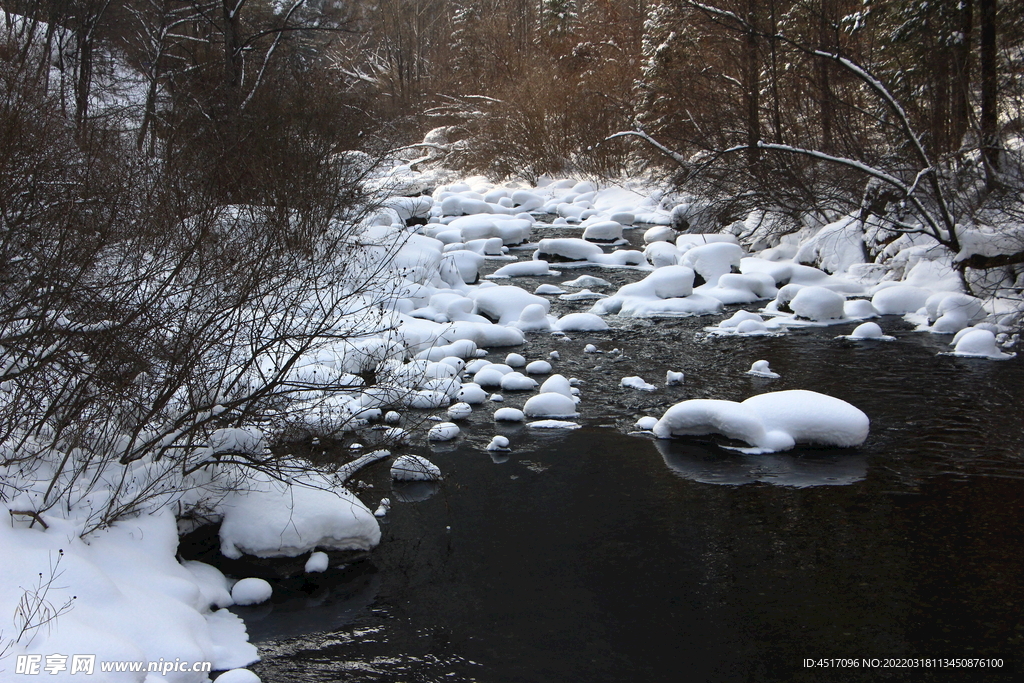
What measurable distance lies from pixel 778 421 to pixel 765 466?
0.55 metres

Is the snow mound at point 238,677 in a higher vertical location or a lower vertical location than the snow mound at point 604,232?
lower

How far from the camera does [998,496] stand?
18.9ft

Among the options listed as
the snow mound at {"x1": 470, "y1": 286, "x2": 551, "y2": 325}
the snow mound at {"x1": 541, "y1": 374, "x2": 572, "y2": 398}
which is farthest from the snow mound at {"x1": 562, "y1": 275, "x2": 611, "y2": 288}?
the snow mound at {"x1": 541, "y1": 374, "x2": 572, "y2": 398}

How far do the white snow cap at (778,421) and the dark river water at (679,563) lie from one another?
0.44 feet

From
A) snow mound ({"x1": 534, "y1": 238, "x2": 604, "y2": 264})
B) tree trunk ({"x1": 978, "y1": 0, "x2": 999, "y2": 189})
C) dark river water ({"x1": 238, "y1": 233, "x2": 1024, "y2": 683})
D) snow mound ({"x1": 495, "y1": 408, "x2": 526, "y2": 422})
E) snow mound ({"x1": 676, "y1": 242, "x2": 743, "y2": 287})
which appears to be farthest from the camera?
snow mound ({"x1": 534, "y1": 238, "x2": 604, "y2": 264})

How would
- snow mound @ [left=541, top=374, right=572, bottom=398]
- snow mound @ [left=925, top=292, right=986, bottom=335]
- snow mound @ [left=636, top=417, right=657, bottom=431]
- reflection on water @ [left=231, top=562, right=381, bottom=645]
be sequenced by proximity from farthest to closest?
snow mound @ [left=925, top=292, right=986, bottom=335] → snow mound @ [left=541, top=374, right=572, bottom=398] → snow mound @ [left=636, top=417, right=657, bottom=431] → reflection on water @ [left=231, top=562, right=381, bottom=645]

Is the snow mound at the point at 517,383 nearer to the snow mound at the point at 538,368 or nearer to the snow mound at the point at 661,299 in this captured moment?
the snow mound at the point at 538,368

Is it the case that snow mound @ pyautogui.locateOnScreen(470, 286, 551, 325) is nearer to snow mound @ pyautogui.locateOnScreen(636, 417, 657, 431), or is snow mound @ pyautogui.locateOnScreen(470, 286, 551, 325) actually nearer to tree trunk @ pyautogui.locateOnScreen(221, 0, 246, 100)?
snow mound @ pyautogui.locateOnScreen(636, 417, 657, 431)

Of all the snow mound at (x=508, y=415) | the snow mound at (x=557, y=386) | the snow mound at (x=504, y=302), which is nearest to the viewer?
the snow mound at (x=508, y=415)

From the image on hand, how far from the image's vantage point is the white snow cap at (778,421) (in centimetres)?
668

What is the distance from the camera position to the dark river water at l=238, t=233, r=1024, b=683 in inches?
166

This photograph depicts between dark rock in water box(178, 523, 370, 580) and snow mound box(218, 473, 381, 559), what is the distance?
35 mm

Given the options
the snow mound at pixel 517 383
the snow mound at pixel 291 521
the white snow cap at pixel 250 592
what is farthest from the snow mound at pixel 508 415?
the white snow cap at pixel 250 592

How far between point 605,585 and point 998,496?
2974 millimetres
